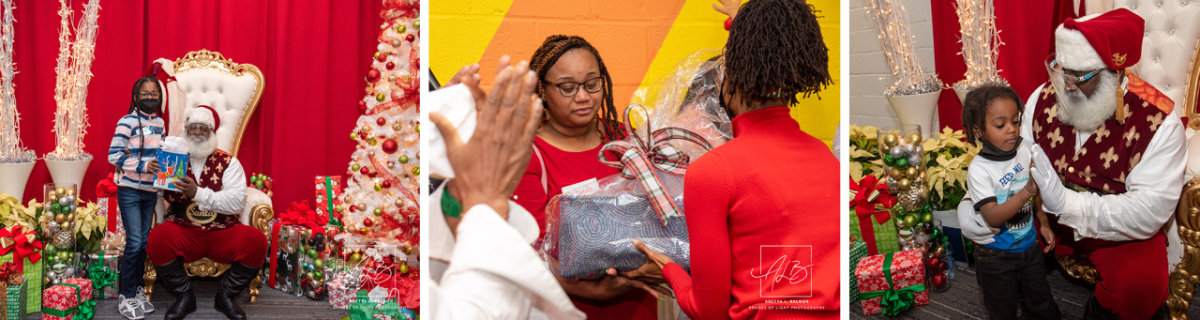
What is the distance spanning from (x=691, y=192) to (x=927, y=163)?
2.40 m

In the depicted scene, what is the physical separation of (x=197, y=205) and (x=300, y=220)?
0.52 m

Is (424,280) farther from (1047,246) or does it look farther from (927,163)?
(927,163)

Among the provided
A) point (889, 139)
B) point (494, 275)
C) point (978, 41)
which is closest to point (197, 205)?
point (494, 275)

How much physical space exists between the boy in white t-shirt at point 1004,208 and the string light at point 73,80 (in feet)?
14.3

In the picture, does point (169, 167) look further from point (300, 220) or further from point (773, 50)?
point (773, 50)

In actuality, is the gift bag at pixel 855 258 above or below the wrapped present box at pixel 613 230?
below

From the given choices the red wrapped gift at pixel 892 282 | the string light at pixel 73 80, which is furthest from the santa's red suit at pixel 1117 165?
the string light at pixel 73 80

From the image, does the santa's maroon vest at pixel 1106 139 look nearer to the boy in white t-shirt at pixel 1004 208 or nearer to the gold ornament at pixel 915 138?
the boy in white t-shirt at pixel 1004 208

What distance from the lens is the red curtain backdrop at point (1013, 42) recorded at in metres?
2.81

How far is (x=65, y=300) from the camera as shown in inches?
130

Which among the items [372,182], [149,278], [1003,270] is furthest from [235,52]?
[1003,270]

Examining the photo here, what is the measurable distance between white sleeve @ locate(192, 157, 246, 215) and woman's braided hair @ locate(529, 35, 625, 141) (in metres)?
3.06

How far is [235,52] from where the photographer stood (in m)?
4.11

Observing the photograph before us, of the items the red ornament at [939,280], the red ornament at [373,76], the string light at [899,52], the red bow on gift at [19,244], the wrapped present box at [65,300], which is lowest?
the wrapped present box at [65,300]
